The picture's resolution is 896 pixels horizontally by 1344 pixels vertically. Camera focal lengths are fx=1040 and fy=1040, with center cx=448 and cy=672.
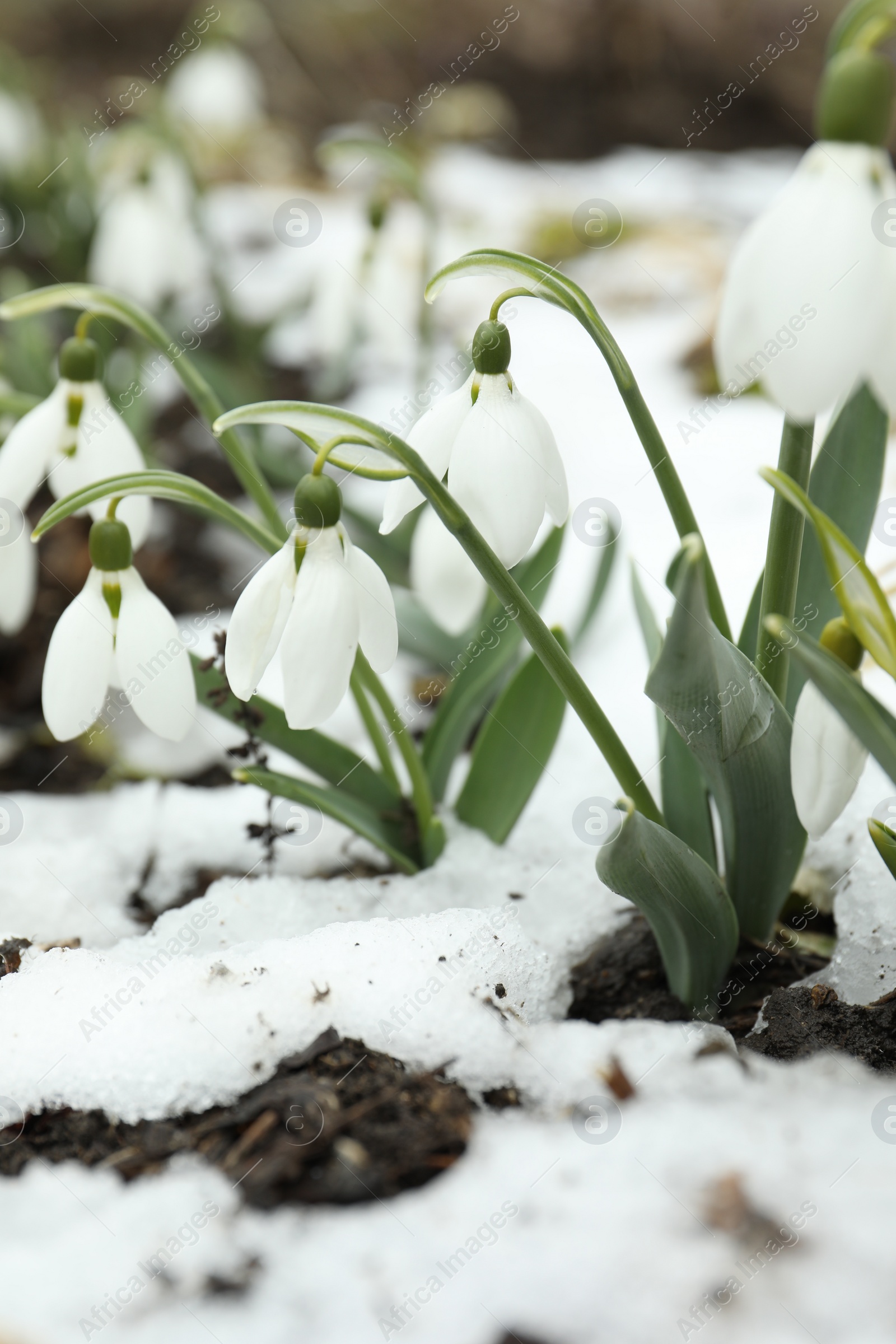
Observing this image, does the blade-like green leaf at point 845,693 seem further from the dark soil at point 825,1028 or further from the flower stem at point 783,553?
the dark soil at point 825,1028

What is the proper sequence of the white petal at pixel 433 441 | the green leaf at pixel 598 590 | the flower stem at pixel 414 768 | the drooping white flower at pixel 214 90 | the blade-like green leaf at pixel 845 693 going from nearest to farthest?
the blade-like green leaf at pixel 845 693 → the white petal at pixel 433 441 → the flower stem at pixel 414 768 → the green leaf at pixel 598 590 → the drooping white flower at pixel 214 90

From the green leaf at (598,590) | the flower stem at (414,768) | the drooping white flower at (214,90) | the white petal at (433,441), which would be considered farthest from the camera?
the drooping white flower at (214,90)

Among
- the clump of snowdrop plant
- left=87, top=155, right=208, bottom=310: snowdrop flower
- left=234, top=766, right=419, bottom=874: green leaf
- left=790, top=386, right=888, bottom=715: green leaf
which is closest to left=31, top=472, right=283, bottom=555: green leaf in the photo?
the clump of snowdrop plant

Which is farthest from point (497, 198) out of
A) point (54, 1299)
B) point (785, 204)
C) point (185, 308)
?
point (54, 1299)

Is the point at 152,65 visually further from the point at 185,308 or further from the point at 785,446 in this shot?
the point at 785,446

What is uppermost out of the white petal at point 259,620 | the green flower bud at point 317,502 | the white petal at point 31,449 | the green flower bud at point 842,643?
the white petal at point 31,449

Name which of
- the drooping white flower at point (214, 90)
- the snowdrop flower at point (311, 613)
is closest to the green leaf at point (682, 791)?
the snowdrop flower at point (311, 613)
